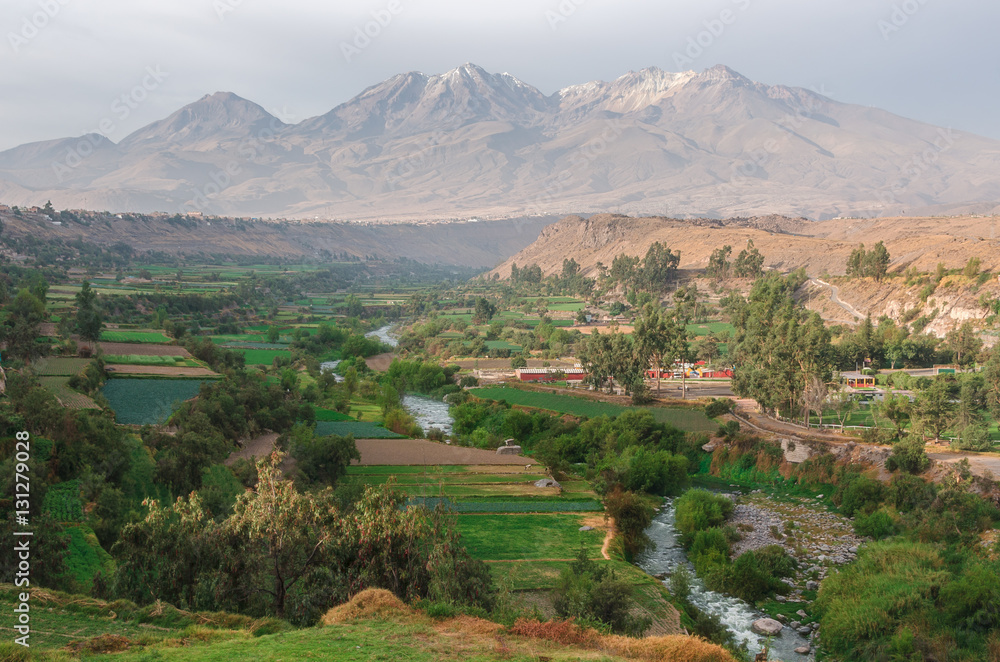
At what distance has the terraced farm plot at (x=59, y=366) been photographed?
4403cm

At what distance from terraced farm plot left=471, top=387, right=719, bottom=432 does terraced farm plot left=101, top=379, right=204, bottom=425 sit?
23.0 meters

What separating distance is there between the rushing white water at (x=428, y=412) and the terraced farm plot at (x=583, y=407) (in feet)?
11.3

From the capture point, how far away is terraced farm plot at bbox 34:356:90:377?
44.0m

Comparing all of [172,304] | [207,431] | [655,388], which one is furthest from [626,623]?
[172,304]

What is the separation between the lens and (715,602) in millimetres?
26734

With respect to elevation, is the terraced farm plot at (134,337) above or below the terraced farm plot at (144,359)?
above

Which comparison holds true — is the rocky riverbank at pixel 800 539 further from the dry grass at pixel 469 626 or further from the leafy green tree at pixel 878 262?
the leafy green tree at pixel 878 262

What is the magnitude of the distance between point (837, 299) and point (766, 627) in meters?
73.6

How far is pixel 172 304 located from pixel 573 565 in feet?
237

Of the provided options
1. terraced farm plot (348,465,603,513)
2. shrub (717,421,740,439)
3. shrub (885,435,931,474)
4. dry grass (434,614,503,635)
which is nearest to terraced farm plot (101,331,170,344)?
terraced farm plot (348,465,603,513)

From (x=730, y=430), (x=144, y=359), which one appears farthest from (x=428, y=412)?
(x=730, y=430)

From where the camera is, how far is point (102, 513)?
24.0 meters

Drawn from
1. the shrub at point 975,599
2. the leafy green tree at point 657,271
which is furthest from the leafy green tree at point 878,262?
the shrub at point 975,599

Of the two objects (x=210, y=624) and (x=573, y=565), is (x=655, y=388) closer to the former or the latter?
(x=573, y=565)
